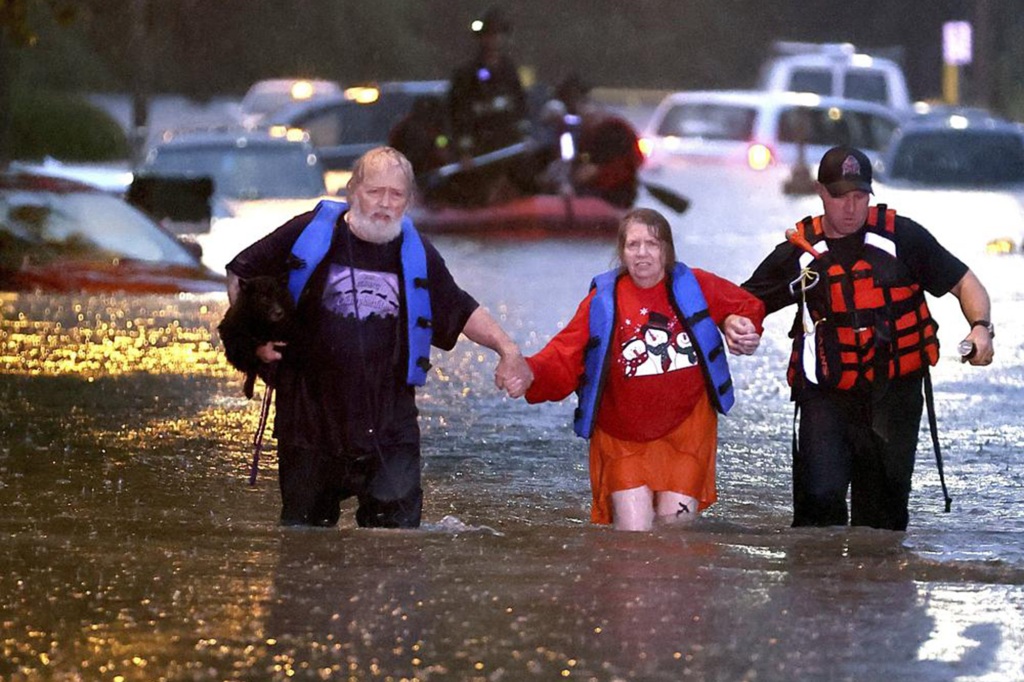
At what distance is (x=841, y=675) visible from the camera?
578 centimetres

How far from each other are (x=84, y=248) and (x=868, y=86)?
20841 millimetres

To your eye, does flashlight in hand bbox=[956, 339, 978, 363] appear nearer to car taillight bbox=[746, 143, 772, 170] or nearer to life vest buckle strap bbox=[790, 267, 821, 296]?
life vest buckle strap bbox=[790, 267, 821, 296]

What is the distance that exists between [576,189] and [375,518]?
16.0m

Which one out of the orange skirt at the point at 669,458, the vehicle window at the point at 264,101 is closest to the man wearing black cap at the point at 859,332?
the orange skirt at the point at 669,458

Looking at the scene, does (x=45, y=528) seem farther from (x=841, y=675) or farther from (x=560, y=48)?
(x=560, y=48)

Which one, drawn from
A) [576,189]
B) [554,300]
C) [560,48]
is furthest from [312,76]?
[554,300]

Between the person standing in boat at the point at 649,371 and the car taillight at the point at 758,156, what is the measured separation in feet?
58.9

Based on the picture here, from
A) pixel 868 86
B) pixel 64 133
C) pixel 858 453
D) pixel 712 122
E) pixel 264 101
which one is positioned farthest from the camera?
pixel 264 101

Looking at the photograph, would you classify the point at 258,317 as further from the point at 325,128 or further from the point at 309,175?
the point at 325,128

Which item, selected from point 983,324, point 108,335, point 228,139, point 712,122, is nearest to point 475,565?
point 983,324

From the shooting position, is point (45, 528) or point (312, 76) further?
point (312, 76)

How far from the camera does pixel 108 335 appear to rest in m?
13.4

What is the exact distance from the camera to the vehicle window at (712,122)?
86.6 ft

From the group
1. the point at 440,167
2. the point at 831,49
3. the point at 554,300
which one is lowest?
the point at 554,300
